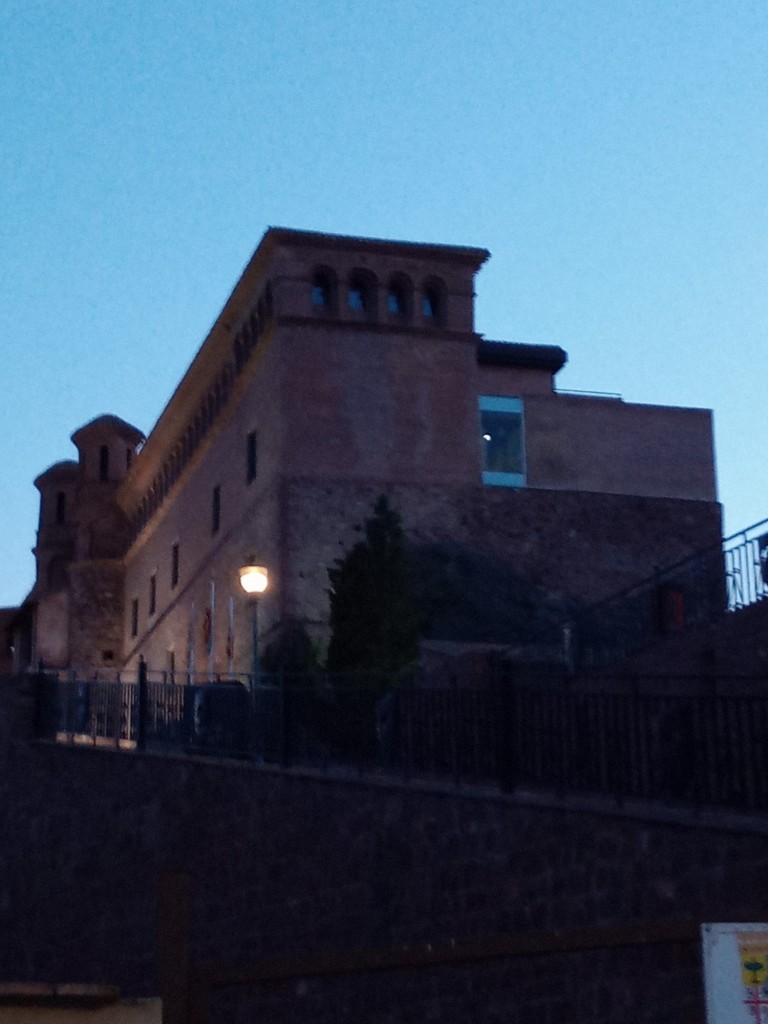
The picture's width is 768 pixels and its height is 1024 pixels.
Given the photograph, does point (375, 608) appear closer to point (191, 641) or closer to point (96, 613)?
point (191, 641)

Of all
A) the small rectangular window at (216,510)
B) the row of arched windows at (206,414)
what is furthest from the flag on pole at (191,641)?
the row of arched windows at (206,414)

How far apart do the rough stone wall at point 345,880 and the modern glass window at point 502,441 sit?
Result: 11.4 meters

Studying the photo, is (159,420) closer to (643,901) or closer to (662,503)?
(662,503)

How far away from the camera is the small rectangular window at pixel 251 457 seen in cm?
3491

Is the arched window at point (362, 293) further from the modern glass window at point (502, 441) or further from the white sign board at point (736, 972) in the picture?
the white sign board at point (736, 972)

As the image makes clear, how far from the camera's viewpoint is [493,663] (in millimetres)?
22875

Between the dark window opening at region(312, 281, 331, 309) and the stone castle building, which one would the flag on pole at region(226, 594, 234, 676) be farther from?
the dark window opening at region(312, 281, 331, 309)

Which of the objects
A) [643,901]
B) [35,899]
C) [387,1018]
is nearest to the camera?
[643,901]

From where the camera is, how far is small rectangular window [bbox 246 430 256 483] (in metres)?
34.9

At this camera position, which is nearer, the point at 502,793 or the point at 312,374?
the point at 502,793

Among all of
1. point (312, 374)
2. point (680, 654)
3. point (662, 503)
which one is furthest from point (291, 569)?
point (680, 654)

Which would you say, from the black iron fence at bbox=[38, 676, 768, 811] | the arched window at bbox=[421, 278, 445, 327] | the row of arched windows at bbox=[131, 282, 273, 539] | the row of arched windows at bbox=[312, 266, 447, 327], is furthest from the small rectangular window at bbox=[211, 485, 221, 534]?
the black iron fence at bbox=[38, 676, 768, 811]

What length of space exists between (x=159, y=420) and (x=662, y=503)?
1537 cm

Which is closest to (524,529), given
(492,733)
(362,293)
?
(362,293)
